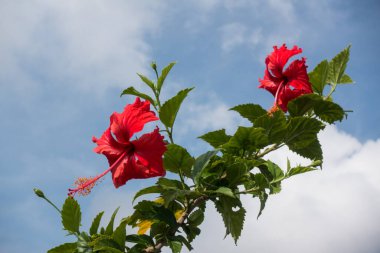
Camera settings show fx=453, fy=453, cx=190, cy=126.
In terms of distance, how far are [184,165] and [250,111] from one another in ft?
1.81

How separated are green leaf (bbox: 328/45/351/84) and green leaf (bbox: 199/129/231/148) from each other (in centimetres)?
75

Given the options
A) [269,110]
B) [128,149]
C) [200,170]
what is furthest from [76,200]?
[269,110]

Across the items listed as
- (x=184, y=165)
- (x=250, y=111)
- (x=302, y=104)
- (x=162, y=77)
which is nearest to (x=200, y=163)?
(x=184, y=165)

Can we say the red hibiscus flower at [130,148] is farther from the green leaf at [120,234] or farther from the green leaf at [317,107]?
the green leaf at [317,107]

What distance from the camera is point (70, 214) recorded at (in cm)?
243

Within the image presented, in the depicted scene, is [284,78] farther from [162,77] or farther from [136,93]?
[136,93]

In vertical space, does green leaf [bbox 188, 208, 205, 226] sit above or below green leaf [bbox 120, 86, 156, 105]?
below

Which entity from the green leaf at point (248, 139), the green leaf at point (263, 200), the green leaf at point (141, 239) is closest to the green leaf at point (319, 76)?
the green leaf at point (248, 139)

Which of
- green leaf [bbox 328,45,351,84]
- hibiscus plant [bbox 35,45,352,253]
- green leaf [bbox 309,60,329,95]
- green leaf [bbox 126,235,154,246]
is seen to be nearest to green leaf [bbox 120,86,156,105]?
hibiscus plant [bbox 35,45,352,253]

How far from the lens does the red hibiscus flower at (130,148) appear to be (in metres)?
2.25

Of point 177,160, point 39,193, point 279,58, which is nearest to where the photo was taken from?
point 177,160

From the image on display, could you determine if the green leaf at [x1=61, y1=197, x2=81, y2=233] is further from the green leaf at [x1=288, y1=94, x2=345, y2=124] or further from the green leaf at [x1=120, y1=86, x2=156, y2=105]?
the green leaf at [x1=288, y1=94, x2=345, y2=124]

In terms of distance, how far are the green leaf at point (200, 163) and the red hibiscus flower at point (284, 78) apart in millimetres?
676

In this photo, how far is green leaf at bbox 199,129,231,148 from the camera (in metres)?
2.48
